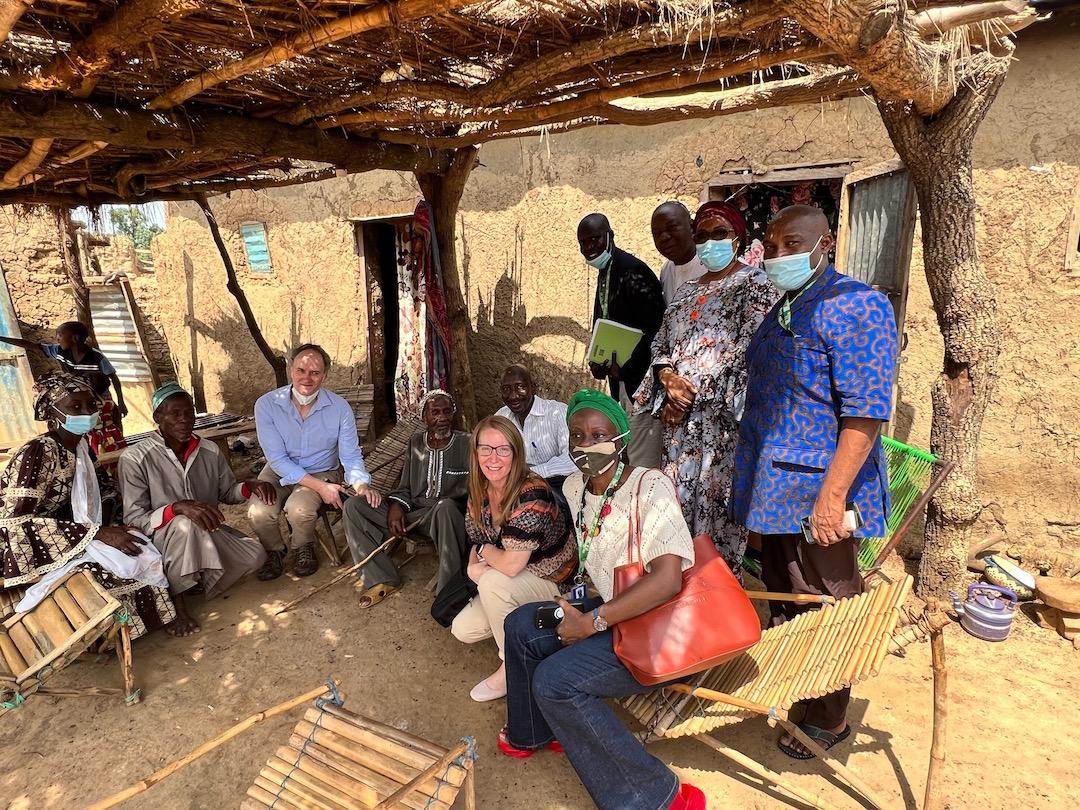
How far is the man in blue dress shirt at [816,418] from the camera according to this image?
2072 millimetres

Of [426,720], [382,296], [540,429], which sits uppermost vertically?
[382,296]

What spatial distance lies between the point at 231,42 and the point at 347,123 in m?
1.25

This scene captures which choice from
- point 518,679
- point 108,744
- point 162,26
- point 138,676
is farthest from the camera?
point 138,676

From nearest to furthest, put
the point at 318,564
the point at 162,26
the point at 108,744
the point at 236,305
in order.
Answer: the point at 162,26 < the point at 108,744 < the point at 318,564 < the point at 236,305

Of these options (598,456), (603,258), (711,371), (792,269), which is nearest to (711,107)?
(603,258)

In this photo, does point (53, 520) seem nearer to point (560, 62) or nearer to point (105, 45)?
point (105, 45)

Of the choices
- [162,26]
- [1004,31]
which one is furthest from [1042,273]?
[162,26]

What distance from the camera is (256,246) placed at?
7.36m

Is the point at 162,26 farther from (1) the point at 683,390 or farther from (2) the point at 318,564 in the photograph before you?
(2) the point at 318,564

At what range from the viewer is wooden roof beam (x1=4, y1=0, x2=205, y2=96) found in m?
2.03

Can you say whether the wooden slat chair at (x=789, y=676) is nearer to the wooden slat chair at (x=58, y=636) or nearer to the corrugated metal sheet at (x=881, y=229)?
the corrugated metal sheet at (x=881, y=229)

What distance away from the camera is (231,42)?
8.17 feet

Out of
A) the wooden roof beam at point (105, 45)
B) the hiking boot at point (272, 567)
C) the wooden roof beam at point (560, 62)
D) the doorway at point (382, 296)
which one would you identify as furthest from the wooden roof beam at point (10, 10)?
the doorway at point (382, 296)

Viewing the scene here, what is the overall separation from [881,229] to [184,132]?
395cm
